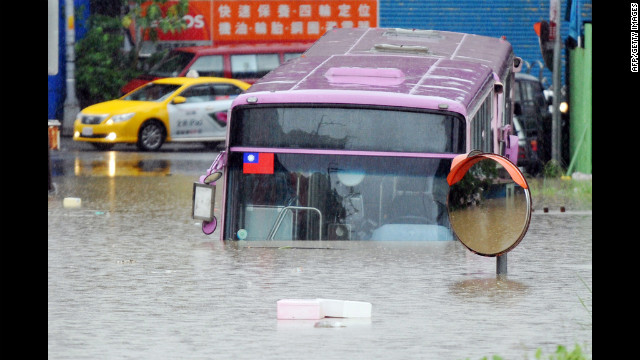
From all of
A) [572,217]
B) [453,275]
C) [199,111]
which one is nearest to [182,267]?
[453,275]

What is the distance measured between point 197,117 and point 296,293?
19.0 m

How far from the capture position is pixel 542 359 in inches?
331

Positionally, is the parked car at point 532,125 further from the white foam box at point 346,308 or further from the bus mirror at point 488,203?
the white foam box at point 346,308

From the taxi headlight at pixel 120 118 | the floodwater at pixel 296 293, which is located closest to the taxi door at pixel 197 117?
the taxi headlight at pixel 120 118

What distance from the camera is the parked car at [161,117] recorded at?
29.2 metres

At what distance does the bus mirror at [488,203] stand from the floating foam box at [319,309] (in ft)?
6.70

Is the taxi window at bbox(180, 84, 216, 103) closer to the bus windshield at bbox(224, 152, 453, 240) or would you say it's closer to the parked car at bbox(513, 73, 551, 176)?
the parked car at bbox(513, 73, 551, 176)

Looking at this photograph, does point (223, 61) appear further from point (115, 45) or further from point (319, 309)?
point (319, 309)

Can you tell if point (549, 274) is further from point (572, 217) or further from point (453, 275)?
point (572, 217)

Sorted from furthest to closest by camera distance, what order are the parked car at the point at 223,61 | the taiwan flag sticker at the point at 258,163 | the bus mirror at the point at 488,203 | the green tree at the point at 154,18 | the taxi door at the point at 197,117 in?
the green tree at the point at 154,18 → the parked car at the point at 223,61 → the taxi door at the point at 197,117 → the taiwan flag sticker at the point at 258,163 → the bus mirror at the point at 488,203

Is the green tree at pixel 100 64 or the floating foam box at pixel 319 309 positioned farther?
the green tree at pixel 100 64

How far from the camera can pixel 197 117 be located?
29.9m
